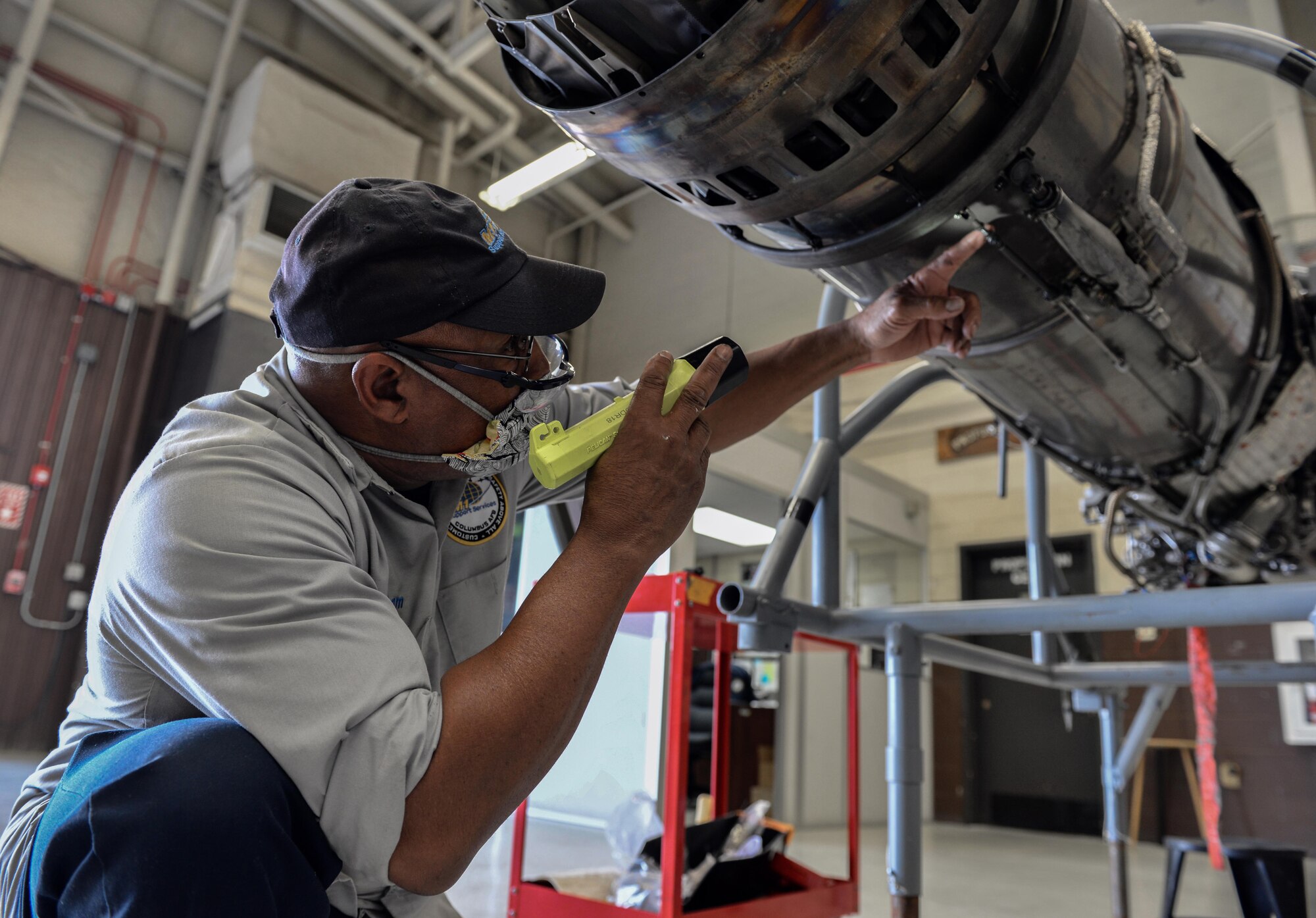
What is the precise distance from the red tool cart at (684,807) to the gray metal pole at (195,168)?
4.16 metres

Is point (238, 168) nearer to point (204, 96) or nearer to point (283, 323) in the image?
point (204, 96)

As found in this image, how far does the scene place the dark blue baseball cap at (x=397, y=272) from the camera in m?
0.65

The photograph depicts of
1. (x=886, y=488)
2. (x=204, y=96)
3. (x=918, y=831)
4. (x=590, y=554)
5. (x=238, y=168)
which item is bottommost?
(x=918, y=831)

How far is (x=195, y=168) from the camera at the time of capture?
4.75 meters

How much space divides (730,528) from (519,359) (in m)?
5.23

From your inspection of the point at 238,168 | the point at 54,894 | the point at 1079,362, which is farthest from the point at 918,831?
the point at 238,168

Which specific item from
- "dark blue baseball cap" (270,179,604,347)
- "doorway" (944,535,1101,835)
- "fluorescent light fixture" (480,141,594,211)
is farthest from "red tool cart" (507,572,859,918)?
"doorway" (944,535,1101,835)

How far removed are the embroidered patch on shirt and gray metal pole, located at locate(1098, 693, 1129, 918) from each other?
2238mm

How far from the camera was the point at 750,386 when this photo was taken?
1.03 meters

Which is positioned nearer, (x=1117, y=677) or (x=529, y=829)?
(x=1117, y=677)

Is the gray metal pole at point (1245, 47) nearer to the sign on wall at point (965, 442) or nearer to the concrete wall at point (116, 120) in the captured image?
the concrete wall at point (116, 120)

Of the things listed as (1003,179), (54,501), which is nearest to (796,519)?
(1003,179)

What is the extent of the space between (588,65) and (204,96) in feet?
17.6

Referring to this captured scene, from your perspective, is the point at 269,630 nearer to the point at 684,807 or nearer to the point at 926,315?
the point at 926,315
